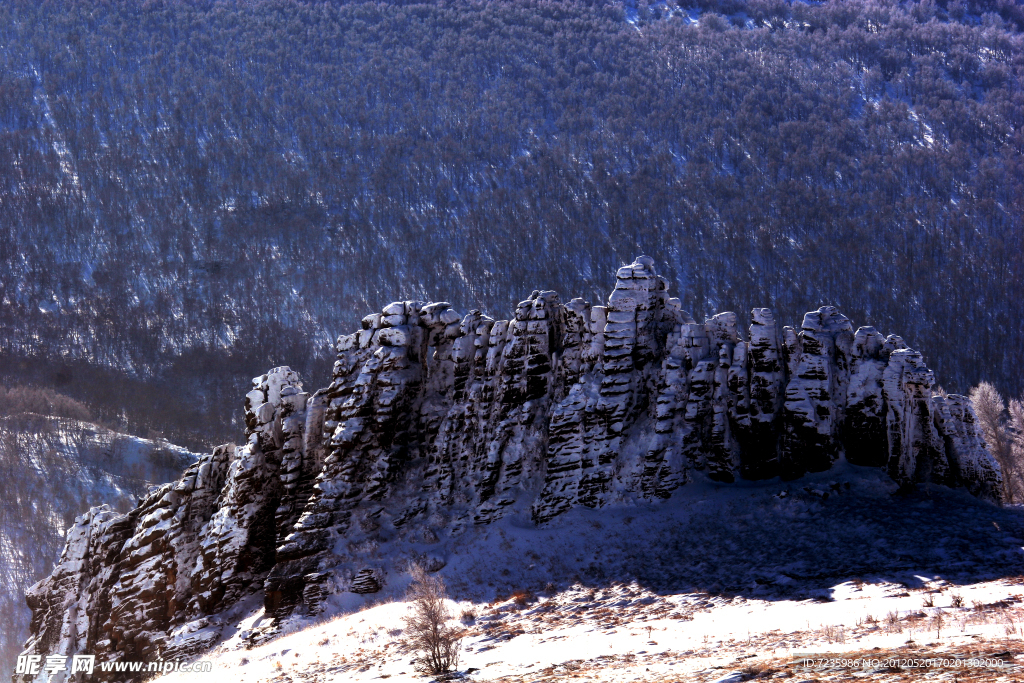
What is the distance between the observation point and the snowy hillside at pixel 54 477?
113250 millimetres

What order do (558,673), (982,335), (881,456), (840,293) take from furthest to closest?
(840,293) < (982,335) < (881,456) < (558,673)

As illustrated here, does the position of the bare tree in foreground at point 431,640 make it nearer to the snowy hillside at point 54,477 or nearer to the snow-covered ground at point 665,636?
the snow-covered ground at point 665,636

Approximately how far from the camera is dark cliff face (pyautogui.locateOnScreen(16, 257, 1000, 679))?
36.9m

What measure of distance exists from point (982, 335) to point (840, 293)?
86.0 ft

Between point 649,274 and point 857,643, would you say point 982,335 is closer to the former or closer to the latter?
point 649,274

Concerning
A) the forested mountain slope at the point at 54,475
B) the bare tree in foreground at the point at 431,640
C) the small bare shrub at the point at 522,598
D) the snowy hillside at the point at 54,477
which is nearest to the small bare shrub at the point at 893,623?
the bare tree in foreground at the point at 431,640

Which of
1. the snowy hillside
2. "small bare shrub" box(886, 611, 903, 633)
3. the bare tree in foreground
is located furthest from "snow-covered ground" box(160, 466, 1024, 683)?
the snowy hillside

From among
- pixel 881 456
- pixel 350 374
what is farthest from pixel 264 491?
pixel 881 456

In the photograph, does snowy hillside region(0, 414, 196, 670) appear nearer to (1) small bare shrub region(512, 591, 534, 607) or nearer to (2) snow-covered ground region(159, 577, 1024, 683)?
(2) snow-covered ground region(159, 577, 1024, 683)

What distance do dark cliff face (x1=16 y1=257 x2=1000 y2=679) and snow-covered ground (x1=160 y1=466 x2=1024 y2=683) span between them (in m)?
1.40

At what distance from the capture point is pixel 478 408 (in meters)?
42.5

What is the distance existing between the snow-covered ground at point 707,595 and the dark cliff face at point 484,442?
1.40 m

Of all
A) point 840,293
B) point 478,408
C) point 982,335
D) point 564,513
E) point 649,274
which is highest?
point 840,293

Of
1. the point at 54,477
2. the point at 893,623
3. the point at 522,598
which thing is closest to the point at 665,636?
the point at 893,623
